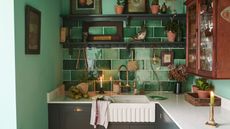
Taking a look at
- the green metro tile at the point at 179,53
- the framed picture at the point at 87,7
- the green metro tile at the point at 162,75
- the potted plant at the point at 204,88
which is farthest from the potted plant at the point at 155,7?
the potted plant at the point at 204,88

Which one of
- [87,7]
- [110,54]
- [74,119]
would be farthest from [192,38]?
[74,119]

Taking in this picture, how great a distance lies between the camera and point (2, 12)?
1.96m

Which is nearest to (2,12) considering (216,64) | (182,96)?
(216,64)

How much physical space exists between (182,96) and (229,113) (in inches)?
36.7

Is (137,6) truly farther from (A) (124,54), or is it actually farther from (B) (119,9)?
(A) (124,54)

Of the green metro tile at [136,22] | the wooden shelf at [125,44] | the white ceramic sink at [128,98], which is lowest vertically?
the white ceramic sink at [128,98]

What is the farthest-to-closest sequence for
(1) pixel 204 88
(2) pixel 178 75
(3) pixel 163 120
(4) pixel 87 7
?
(4) pixel 87 7 → (2) pixel 178 75 → (1) pixel 204 88 → (3) pixel 163 120

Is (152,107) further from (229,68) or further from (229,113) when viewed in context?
(229,68)

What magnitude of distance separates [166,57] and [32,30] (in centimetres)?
184

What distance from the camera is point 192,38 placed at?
2.78 m

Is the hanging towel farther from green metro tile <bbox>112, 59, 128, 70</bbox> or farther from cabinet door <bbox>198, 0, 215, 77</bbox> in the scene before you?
cabinet door <bbox>198, 0, 215, 77</bbox>

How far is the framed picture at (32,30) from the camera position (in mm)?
2193

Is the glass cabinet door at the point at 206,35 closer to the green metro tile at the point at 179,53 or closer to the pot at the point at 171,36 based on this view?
the pot at the point at 171,36

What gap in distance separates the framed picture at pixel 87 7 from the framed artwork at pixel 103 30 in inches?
6.2
